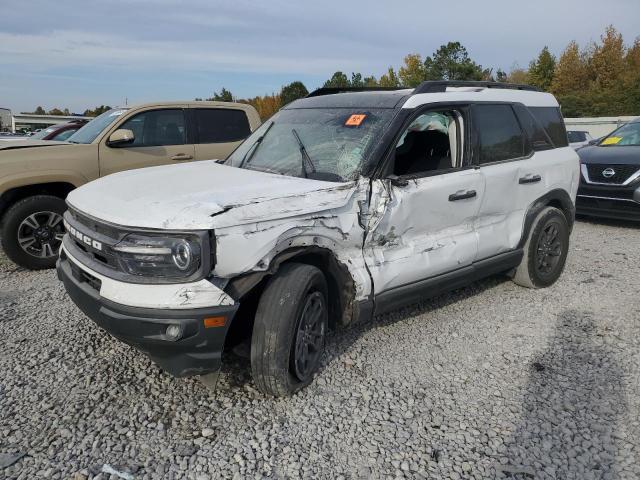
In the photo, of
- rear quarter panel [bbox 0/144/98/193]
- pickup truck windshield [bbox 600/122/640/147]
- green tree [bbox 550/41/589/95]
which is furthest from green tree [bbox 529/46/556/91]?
rear quarter panel [bbox 0/144/98/193]

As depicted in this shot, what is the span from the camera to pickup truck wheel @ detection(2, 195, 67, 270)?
17.3 feet

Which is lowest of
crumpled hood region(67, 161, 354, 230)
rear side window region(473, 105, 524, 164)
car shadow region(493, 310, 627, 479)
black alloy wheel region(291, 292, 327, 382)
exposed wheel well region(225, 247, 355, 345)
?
car shadow region(493, 310, 627, 479)

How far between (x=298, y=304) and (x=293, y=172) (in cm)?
105

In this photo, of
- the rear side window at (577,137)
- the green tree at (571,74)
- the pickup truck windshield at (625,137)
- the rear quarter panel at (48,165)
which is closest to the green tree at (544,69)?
the green tree at (571,74)

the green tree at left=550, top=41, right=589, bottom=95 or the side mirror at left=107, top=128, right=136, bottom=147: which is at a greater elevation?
the green tree at left=550, top=41, right=589, bottom=95

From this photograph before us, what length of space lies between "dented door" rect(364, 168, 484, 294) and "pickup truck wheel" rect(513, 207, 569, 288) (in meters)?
0.99

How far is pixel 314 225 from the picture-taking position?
3.04m

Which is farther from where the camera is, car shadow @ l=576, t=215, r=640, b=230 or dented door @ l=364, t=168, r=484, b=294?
car shadow @ l=576, t=215, r=640, b=230

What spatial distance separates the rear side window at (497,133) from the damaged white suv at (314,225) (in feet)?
0.05

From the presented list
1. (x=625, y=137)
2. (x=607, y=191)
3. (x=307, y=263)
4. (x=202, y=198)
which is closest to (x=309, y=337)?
(x=307, y=263)

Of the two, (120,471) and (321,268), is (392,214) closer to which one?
(321,268)

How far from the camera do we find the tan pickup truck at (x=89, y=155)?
209 inches

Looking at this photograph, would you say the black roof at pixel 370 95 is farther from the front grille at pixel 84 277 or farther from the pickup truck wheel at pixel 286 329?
the front grille at pixel 84 277

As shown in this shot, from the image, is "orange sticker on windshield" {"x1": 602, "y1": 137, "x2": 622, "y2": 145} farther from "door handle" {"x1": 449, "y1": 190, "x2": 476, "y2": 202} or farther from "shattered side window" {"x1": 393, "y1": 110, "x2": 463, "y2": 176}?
"door handle" {"x1": 449, "y1": 190, "x2": 476, "y2": 202}
